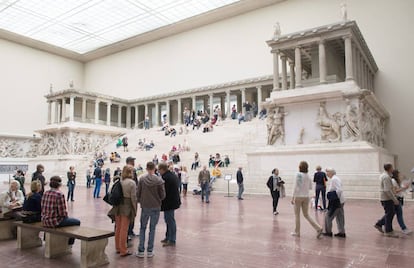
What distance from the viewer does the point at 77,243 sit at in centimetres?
612

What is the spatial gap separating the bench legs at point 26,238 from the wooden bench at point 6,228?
90 centimetres

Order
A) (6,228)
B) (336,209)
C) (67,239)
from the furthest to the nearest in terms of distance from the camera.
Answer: (336,209) < (6,228) < (67,239)

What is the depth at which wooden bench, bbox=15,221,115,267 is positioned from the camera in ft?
14.9

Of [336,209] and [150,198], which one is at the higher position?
[150,198]

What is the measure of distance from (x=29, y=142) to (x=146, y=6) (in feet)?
63.9

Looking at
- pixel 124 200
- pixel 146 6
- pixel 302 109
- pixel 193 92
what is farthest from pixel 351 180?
pixel 146 6

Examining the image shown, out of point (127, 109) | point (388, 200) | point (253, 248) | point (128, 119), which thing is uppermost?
point (127, 109)

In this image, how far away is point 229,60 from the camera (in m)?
34.1

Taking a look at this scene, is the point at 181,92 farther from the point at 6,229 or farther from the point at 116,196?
the point at 116,196

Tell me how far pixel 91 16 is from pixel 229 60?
50.0ft

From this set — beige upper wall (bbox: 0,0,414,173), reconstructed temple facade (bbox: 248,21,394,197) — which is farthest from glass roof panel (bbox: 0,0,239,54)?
reconstructed temple facade (bbox: 248,21,394,197)

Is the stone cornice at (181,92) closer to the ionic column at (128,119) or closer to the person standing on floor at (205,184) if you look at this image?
the ionic column at (128,119)

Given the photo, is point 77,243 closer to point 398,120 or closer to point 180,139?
point 180,139

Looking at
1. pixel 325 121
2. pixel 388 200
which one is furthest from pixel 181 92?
pixel 388 200
